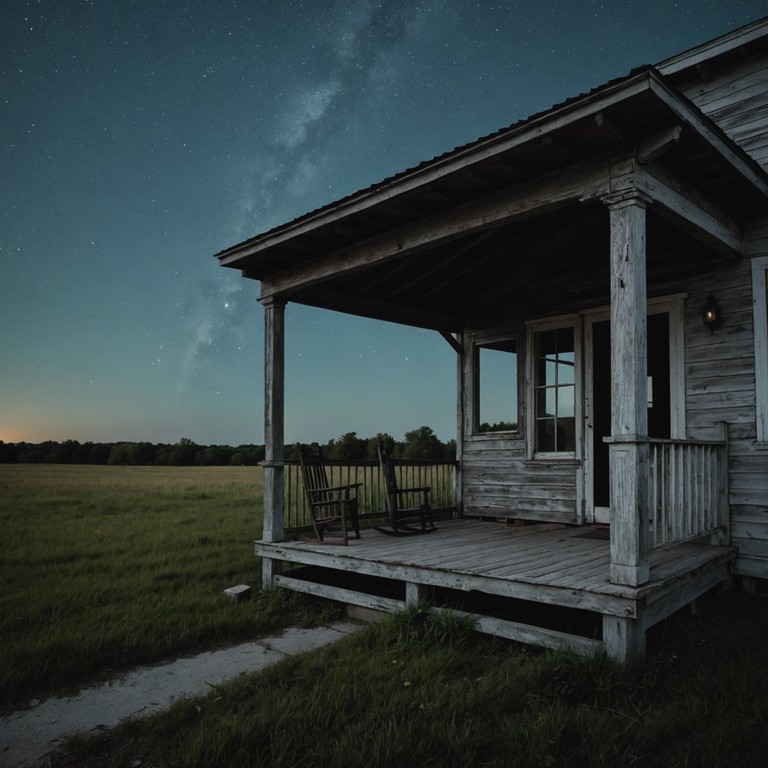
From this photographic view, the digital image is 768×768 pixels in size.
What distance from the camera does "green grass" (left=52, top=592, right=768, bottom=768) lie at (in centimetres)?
268

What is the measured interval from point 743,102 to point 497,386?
4.00 meters

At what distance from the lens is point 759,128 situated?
5.87 metres

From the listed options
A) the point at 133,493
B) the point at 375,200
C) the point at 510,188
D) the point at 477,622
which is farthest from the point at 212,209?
the point at 477,622

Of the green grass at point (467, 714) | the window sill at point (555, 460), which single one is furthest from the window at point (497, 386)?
the green grass at point (467, 714)

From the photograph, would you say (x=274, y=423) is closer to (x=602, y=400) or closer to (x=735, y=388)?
(x=602, y=400)

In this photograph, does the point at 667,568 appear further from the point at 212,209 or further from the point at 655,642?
the point at 212,209

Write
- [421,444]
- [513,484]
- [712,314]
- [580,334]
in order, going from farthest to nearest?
1. [421,444]
2. [513,484]
3. [580,334]
4. [712,314]

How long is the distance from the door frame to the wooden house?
19 mm

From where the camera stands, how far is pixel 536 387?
292 inches

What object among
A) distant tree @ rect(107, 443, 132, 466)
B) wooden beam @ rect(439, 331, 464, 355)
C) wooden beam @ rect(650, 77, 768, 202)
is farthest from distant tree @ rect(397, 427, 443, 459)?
distant tree @ rect(107, 443, 132, 466)

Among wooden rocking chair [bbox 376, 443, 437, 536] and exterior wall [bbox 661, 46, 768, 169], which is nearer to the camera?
exterior wall [bbox 661, 46, 768, 169]

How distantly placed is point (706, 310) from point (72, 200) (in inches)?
431

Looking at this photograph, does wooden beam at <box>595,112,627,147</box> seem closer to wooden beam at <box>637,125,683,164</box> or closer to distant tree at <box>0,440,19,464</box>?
wooden beam at <box>637,125,683,164</box>

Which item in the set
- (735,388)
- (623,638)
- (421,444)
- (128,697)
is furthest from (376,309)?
(421,444)
